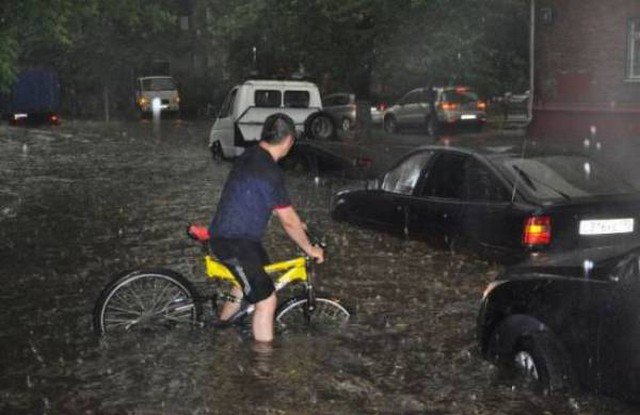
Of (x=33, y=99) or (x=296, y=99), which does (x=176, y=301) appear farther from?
(x=33, y=99)

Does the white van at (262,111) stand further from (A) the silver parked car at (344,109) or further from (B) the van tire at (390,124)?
(A) the silver parked car at (344,109)

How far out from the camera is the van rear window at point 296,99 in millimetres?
21188

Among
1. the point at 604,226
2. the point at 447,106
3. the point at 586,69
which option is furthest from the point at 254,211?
the point at 447,106

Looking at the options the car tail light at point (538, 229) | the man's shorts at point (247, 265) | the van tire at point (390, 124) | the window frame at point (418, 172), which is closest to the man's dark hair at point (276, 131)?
the man's shorts at point (247, 265)

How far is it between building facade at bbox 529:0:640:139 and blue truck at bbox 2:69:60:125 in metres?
26.0

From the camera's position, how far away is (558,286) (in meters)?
5.07

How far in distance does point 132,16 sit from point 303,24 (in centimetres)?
1079

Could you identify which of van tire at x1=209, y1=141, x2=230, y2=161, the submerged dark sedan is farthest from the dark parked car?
van tire at x1=209, y1=141, x2=230, y2=161

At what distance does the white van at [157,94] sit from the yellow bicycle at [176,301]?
46.0 m

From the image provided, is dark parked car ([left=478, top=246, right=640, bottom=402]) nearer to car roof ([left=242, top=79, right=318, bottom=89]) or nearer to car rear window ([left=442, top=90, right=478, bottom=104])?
car roof ([left=242, top=79, right=318, bottom=89])

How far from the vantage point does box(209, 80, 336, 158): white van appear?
65.9ft

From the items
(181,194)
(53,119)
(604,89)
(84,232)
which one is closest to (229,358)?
(84,232)

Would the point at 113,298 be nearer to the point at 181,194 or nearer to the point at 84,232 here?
the point at 84,232

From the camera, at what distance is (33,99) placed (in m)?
42.6
